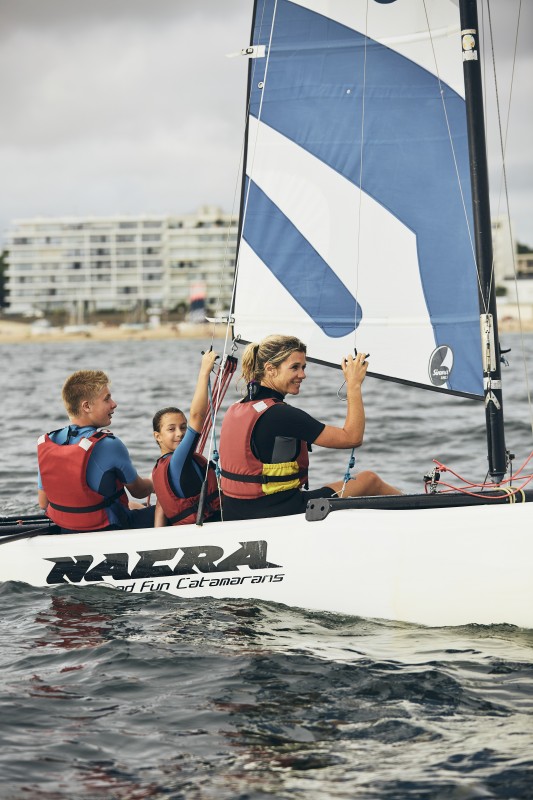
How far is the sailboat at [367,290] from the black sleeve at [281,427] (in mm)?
331

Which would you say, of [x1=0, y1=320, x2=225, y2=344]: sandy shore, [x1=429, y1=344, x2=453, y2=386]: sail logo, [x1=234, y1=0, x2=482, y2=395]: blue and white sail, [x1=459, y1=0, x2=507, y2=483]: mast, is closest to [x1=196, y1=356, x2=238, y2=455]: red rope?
[x1=234, y1=0, x2=482, y2=395]: blue and white sail

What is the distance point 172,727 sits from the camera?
3803 millimetres

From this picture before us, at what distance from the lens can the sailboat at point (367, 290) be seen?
4695mm

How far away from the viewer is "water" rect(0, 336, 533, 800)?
3379 mm

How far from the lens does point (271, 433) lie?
4.91m

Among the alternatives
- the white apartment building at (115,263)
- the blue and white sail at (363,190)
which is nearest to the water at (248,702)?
the blue and white sail at (363,190)

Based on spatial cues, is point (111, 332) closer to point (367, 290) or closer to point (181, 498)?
point (367, 290)

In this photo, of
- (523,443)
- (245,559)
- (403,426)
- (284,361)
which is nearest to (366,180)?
(284,361)

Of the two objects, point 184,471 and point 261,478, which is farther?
point 184,471

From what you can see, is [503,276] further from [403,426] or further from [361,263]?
[361,263]

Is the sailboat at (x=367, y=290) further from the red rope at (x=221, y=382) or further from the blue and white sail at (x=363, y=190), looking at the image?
the red rope at (x=221, y=382)

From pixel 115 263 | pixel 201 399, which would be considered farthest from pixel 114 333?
pixel 201 399

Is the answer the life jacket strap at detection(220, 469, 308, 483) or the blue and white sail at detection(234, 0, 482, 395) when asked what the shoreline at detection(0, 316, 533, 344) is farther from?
the life jacket strap at detection(220, 469, 308, 483)

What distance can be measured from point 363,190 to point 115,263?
393 feet
